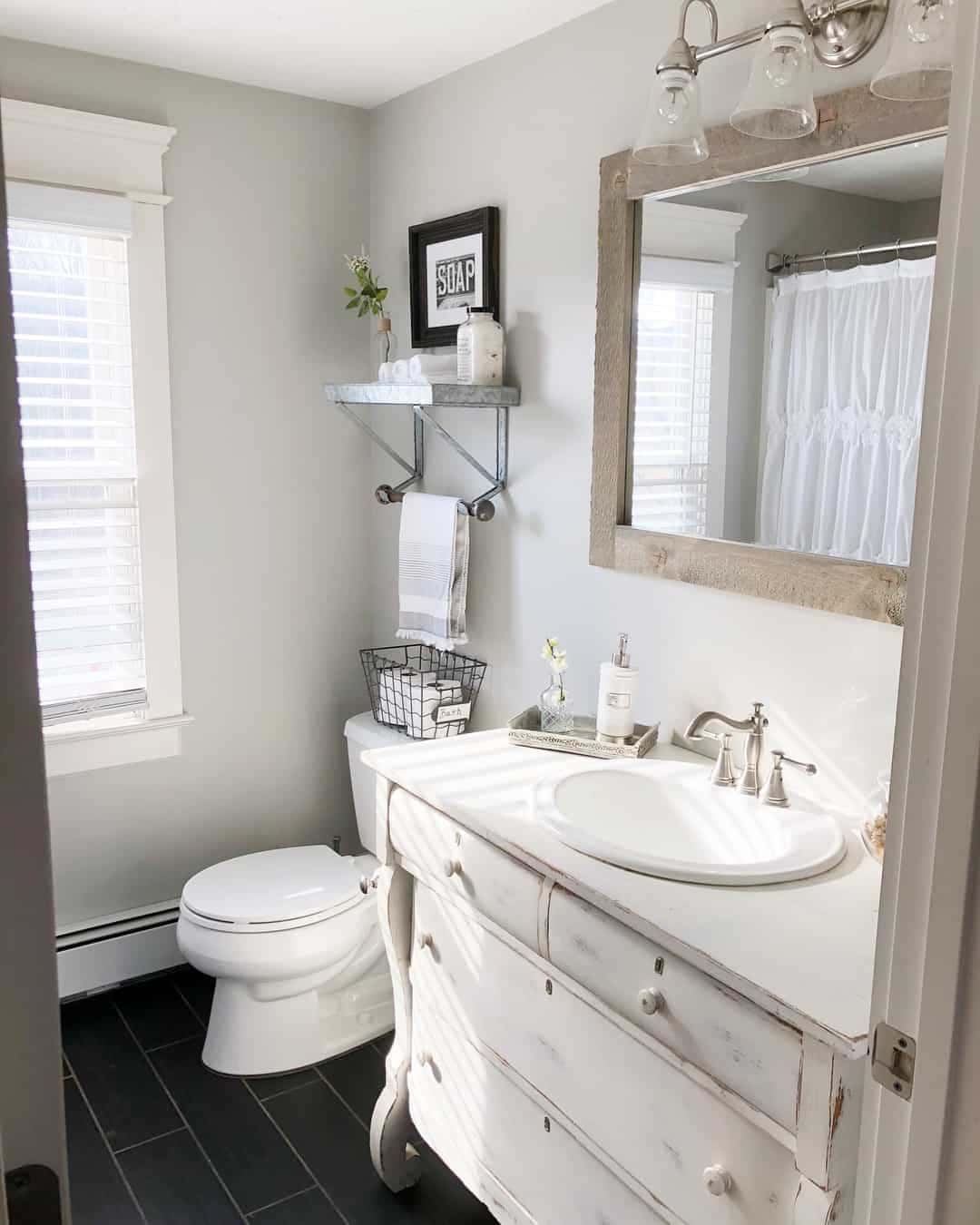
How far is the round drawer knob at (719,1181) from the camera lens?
4.36ft

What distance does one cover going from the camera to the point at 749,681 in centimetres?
195

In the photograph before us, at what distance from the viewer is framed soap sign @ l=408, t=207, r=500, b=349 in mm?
2443

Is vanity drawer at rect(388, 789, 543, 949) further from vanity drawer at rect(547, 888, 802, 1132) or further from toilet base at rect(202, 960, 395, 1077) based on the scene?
toilet base at rect(202, 960, 395, 1077)

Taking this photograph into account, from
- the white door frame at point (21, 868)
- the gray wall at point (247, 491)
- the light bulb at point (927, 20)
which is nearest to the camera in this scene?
the white door frame at point (21, 868)

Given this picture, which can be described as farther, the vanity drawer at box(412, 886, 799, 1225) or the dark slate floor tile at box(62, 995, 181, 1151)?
the dark slate floor tile at box(62, 995, 181, 1151)

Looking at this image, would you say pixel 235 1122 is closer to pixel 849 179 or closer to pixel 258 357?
pixel 258 357

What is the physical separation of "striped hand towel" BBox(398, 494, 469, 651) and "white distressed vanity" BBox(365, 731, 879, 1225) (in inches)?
19.4

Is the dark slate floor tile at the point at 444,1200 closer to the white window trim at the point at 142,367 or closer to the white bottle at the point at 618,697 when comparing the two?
the white bottle at the point at 618,697

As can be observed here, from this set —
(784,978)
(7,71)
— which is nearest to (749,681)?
(784,978)

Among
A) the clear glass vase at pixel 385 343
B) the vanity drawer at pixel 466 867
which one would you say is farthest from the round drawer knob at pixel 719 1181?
the clear glass vase at pixel 385 343

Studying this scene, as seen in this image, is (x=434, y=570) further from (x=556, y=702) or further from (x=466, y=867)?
(x=466, y=867)

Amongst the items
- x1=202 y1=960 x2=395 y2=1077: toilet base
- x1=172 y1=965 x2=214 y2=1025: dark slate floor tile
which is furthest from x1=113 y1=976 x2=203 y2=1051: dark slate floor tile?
x1=202 y1=960 x2=395 y2=1077: toilet base

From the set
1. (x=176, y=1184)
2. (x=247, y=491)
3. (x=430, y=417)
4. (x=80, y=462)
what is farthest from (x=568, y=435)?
(x=176, y=1184)

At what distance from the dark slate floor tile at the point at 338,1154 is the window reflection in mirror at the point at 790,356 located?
1431 millimetres
